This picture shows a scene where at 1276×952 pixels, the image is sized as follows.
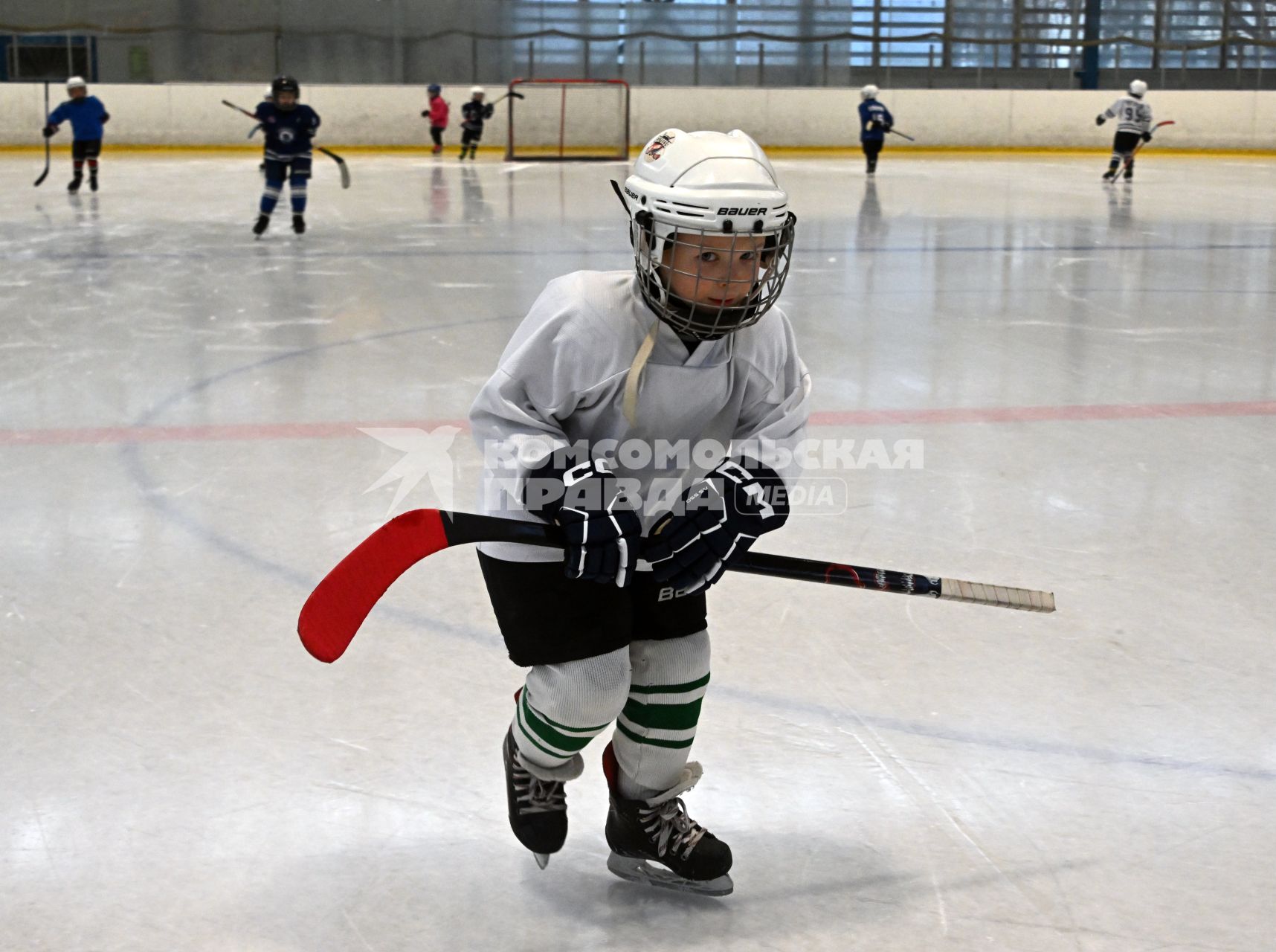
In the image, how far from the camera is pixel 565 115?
17.8 metres

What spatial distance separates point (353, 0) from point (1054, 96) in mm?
9907

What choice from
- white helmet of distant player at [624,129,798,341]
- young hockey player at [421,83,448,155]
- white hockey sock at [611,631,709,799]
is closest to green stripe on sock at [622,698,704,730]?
white hockey sock at [611,631,709,799]

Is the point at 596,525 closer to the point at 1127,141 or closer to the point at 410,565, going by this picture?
the point at 410,565

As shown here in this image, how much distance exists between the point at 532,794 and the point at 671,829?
179mm

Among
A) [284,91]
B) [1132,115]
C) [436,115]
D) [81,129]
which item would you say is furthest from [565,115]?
[284,91]

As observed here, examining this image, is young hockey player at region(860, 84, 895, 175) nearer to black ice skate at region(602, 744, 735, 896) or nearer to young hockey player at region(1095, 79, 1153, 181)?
young hockey player at region(1095, 79, 1153, 181)

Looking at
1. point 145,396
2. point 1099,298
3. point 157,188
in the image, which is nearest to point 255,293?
point 145,396

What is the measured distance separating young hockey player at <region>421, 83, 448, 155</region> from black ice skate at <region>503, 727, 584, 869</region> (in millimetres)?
15914

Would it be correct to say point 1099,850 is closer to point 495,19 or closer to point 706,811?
point 706,811

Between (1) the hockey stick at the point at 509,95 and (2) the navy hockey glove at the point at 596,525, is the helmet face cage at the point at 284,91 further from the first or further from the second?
(1) the hockey stick at the point at 509,95

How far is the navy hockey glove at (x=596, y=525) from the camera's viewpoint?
4.66 ft

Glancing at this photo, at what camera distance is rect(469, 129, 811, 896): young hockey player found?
4.69 feet

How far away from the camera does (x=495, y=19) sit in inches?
719

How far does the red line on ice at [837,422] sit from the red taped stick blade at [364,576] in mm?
2191
